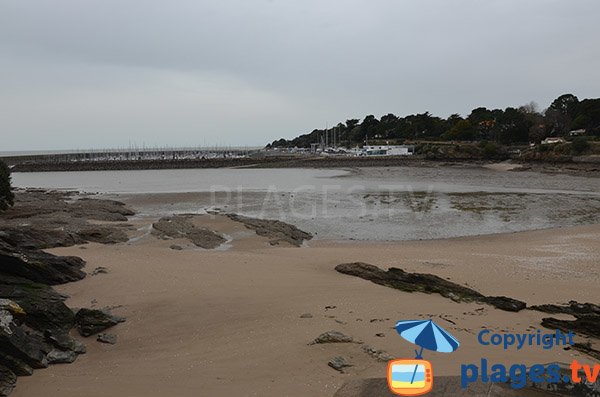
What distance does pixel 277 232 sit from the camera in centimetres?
1853

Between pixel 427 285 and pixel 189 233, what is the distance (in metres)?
10.6

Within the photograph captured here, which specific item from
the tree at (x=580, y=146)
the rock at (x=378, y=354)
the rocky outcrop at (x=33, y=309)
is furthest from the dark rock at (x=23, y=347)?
the tree at (x=580, y=146)

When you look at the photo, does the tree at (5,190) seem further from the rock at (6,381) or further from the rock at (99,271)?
the rock at (6,381)

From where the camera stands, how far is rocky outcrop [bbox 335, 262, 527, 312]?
28.3 ft

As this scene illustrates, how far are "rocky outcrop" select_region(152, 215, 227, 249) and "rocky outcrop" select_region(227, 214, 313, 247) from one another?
73.5 inches

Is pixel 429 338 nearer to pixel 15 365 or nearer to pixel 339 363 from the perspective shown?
pixel 339 363

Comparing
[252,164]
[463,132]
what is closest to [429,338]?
[252,164]

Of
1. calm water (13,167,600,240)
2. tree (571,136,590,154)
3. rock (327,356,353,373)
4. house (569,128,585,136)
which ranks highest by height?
house (569,128,585,136)

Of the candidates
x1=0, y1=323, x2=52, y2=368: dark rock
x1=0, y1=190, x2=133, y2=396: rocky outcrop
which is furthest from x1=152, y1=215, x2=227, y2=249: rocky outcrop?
x1=0, y1=323, x2=52, y2=368: dark rock

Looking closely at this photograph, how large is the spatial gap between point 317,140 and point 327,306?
179 metres

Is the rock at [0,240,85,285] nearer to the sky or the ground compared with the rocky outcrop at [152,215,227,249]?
nearer to the sky

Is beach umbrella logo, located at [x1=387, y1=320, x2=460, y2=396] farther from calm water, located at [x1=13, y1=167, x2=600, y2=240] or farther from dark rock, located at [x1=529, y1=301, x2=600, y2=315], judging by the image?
calm water, located at [x1=13, y1=167, x2=600, y2=240]

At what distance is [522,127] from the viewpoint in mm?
95375

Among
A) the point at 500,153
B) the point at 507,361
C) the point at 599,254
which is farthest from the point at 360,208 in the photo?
the point at 500,153
